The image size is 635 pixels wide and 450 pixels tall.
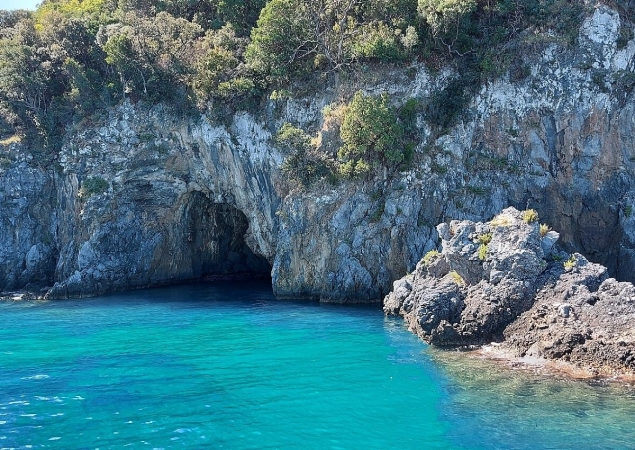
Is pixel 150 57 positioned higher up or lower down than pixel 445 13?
lower down

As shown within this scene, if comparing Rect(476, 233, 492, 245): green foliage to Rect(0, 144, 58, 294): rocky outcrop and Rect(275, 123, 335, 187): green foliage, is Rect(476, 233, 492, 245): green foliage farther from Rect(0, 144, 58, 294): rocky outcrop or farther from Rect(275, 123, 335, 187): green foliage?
Rect(0, 144, 58, 294): rocky outcrop

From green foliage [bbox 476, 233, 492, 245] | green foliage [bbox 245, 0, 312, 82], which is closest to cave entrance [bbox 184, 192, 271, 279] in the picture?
green foliage [bbox 245, 0, 312, 82]

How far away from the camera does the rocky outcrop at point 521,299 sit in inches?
866

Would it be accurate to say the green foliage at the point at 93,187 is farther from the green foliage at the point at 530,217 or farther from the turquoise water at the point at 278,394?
the green foliage at the point at 530,217

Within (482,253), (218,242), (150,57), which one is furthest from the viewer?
(218,242)

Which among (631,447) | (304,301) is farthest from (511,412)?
(304,301)

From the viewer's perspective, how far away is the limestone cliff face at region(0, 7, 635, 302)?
3438 centimetres

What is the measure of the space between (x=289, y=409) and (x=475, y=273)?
40.7 ft

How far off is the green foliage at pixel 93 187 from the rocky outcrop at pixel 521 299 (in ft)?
80.0

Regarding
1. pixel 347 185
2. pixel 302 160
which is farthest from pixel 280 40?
pixel 347 185

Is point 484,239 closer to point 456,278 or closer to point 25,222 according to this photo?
point 456,278

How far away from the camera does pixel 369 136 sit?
115 ft

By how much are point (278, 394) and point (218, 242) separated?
101 ft

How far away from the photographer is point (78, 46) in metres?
45.5
